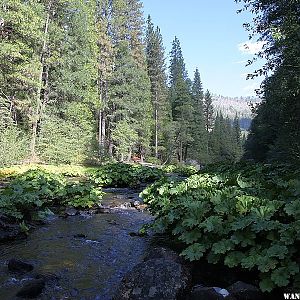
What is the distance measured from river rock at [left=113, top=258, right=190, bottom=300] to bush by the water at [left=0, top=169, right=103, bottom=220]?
520 centimetres

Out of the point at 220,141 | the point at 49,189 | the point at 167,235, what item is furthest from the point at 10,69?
the point at 220,141

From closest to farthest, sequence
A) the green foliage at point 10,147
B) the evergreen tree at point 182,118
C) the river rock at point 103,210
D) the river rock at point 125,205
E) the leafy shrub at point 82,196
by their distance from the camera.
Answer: the river rock at point 103,210, the leafy shrub at point 82,196, the river rock at point 125,205, the green foliage at point 10,147, the evergreen tree at point 182,118

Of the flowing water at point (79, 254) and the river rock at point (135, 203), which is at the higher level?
the river rock at point (135, 203)

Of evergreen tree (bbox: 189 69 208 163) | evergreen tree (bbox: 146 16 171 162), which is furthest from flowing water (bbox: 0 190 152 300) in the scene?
evergreen tree (bbox: 189 69 208 163)

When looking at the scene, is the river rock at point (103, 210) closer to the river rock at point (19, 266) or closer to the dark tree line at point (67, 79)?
the river rock at point (19, 266)

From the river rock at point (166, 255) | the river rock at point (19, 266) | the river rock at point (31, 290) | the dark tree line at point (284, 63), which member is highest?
the dark tree line at point (284, 63)

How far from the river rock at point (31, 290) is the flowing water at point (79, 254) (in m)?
0.09

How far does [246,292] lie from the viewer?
423cm

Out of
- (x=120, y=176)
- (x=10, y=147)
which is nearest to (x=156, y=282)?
(x=120, y=176)

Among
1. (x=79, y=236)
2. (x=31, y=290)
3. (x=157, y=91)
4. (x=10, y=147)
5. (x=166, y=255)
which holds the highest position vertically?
(x=157, y=91)

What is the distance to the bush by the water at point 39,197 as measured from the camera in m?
9.24

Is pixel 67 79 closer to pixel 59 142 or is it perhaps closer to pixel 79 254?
pixel 59 142

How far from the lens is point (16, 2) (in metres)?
20.8

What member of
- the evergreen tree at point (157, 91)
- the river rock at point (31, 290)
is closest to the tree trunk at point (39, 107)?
the river rock at point (31, 290)
